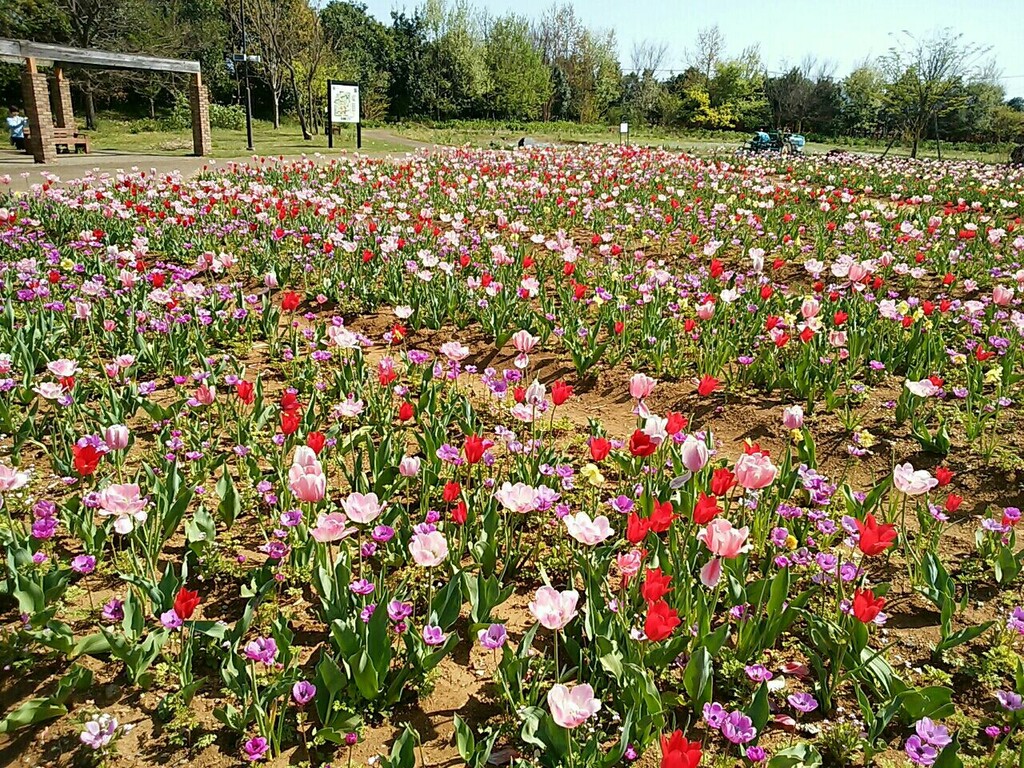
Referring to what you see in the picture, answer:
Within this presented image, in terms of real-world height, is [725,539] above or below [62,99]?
below

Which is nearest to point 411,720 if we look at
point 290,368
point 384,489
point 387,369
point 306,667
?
point 306,667

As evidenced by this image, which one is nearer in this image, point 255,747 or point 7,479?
point 255,747

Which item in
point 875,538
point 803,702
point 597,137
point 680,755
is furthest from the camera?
point 597,137

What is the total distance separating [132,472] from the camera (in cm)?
342

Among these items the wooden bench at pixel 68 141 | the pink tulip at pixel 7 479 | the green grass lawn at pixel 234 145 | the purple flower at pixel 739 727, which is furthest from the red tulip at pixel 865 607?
the wooden bench at pixel 68 141

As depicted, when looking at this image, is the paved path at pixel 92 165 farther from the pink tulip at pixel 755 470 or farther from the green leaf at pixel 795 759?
the green leaf at pixel 795 759

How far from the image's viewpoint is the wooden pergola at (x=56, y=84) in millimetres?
16047

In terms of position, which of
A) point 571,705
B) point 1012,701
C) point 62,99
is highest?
point 62,99

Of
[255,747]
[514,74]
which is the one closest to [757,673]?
[255,747]

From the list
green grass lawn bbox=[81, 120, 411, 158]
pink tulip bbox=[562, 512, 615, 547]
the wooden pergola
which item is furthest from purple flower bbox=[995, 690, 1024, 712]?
green grass lawn bbox=[81, 120, 411, 158]

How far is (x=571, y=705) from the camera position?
5.44 feet

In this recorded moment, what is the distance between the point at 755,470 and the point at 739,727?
752mm

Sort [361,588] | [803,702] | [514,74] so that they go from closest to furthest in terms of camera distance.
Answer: [803,702], [361,588], [514,74]

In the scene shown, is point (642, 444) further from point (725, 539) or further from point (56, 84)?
point (56, 84)
